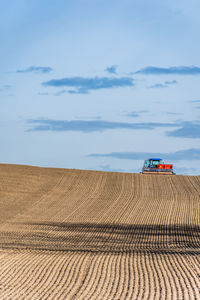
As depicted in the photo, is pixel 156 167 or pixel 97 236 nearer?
pixel 97 236

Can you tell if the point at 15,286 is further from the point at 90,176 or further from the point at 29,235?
the point at 90,176

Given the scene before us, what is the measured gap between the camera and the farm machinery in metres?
52.5

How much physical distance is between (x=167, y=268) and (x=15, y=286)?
4.30 m

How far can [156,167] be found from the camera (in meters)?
53.0

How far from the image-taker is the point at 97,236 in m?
22.2

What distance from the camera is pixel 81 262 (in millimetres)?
15414

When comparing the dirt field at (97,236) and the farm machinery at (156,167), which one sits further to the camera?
the farm machinery at (156,167)

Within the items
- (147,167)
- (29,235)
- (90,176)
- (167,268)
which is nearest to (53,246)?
(29,235)

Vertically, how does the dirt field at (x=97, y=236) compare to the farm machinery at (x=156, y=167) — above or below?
below

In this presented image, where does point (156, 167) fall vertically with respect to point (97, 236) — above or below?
above

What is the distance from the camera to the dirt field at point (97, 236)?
490 inches

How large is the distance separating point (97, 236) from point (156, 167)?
31308 mm

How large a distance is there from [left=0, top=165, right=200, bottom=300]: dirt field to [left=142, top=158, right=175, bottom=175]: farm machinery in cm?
371

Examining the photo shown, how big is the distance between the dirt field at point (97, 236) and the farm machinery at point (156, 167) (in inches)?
146
